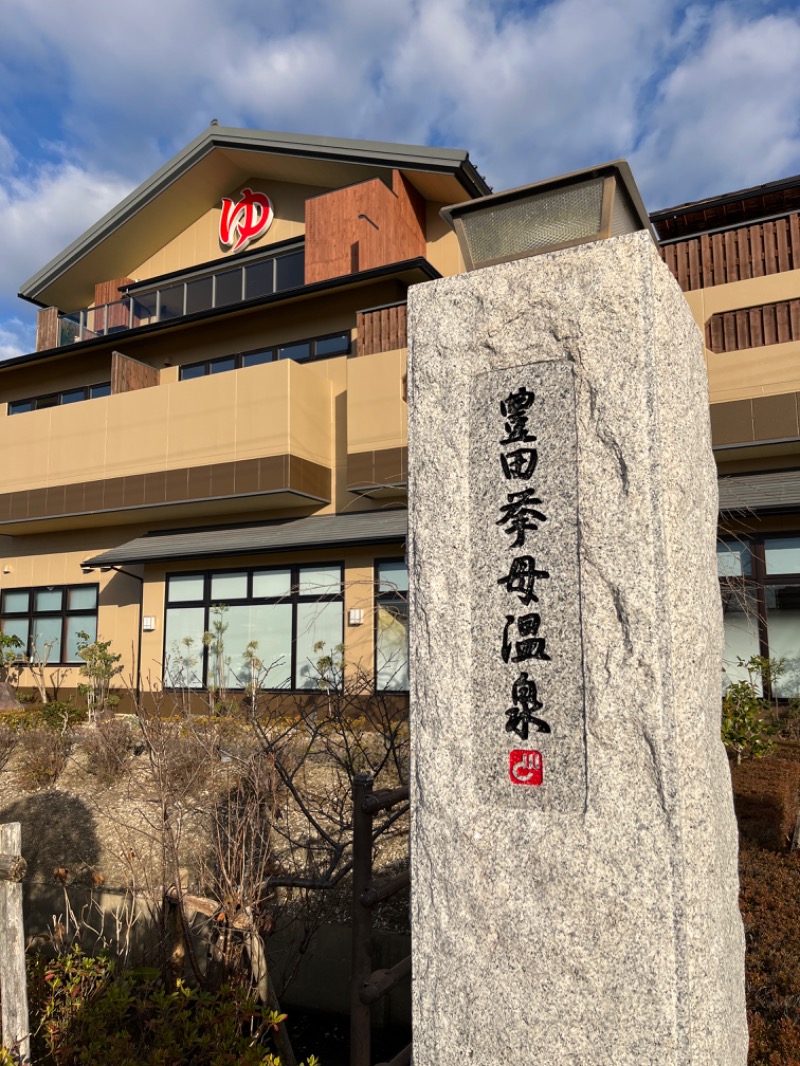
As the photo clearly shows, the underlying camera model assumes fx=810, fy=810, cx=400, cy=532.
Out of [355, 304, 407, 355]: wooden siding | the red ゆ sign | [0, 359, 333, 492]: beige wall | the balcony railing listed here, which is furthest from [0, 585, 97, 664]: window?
the red ゆ sign

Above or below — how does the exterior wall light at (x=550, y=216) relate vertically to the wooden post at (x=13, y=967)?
above

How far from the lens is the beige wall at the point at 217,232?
17.7 m

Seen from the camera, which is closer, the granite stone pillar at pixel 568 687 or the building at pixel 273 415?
the granite stone pillar at pixel 568 687

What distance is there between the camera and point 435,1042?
2703 mm

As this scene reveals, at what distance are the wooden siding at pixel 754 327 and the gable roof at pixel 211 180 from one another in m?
6.59

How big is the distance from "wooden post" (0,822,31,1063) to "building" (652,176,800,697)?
8596mm

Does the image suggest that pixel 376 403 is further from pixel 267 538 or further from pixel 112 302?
pixel 112 302

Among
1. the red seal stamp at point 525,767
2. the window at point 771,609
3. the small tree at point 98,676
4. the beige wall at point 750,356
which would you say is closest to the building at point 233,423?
the small tree at point 98,676

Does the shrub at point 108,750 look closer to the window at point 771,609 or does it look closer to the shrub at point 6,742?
the shrub at point 6,742

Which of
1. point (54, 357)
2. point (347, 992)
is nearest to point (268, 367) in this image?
point (54, 357)

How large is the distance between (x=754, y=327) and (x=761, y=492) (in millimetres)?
2170

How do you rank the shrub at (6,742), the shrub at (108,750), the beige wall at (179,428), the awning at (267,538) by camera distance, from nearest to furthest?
the shrub at (108,750) → the shrub at (6,742) → the awning at (267,538) → the beige wall at (179,428)

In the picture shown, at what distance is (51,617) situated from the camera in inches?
677

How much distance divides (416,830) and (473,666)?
601mm
